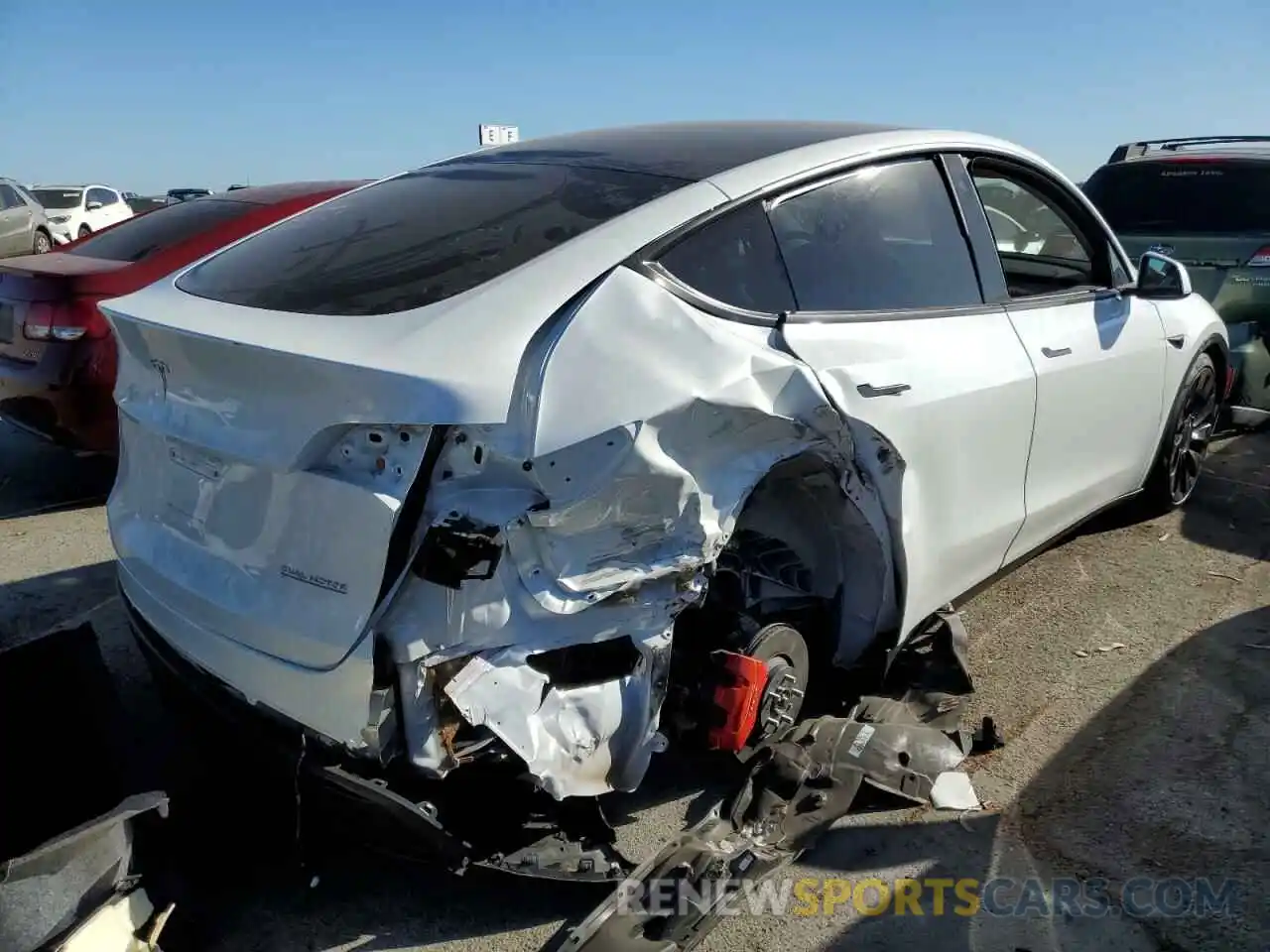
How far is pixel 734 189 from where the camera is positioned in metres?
2.63

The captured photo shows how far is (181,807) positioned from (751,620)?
1.52 metres

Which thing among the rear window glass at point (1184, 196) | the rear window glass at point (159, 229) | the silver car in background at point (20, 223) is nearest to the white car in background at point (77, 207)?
the silver car in background at point (20, 223)

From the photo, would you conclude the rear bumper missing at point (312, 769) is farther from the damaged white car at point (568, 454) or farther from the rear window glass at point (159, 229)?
the rear window glass at point (159, 229)

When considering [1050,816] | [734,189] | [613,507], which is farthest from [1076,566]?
[613,507]

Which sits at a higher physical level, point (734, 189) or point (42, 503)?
point (734, 189)

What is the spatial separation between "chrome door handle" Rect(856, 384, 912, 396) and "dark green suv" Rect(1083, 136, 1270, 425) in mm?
3949

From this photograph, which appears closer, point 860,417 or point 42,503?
point 860,417

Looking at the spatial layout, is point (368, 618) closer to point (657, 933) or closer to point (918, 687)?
point (657, 933)

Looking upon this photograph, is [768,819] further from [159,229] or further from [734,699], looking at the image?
[159,229]

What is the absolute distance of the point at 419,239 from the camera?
260cm

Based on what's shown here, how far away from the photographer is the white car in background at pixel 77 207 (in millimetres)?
18438

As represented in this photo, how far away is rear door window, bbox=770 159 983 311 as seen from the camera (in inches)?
108

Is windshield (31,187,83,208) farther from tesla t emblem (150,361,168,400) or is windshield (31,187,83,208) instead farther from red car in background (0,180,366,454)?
tesla t emblem (150,361,168,400)

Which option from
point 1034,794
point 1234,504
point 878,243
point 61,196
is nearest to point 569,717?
point 1034,794
